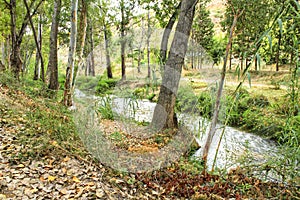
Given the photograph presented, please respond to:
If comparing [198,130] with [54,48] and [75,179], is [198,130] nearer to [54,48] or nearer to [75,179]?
[75,179]

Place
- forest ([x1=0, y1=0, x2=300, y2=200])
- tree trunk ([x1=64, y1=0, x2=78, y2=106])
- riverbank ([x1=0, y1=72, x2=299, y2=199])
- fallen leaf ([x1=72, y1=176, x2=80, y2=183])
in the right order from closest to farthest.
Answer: forest ([x1=0, y1=0, x2=300, y2=200]), riverbank ([x1=0, y1=72, x2=299, y2=199]), fallen leaf ([x1=72, y1=176, x2=80, y2=183]), tree trunk ([x1=64, y1=0, x2=78, y2=106])

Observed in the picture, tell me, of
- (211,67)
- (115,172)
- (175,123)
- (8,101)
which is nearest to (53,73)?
(8,101)

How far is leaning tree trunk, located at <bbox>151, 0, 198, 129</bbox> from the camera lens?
182 inches

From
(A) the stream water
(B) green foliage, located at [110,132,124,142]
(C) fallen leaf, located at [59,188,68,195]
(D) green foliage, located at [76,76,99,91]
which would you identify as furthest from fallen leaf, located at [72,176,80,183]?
(D) green foliage, located at [76,76,99,91]

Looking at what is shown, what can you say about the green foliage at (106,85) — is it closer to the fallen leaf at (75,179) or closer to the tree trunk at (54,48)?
the fallen leaf at (75,179)

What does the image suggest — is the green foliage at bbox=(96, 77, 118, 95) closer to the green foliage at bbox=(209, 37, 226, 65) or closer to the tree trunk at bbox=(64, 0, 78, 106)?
the tree trunk at bbox=(64, 0, 78, 106)

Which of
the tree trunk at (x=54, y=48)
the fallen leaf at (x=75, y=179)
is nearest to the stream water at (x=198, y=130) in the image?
the fallen leaf at (x=75, y=179)

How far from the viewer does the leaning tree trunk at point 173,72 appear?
4.62 metres

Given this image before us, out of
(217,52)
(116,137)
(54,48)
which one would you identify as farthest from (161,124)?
(54,48)

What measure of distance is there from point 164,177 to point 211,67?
10.6 feet

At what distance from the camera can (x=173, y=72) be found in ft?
15.8

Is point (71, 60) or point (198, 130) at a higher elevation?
point (71, 60)

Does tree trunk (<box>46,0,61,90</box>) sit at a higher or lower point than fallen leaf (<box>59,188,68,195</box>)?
higher

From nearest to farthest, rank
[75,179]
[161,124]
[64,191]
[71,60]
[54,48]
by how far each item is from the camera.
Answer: [64,191]
[75,179]
[161,124]
[71,60]
[54,48]
